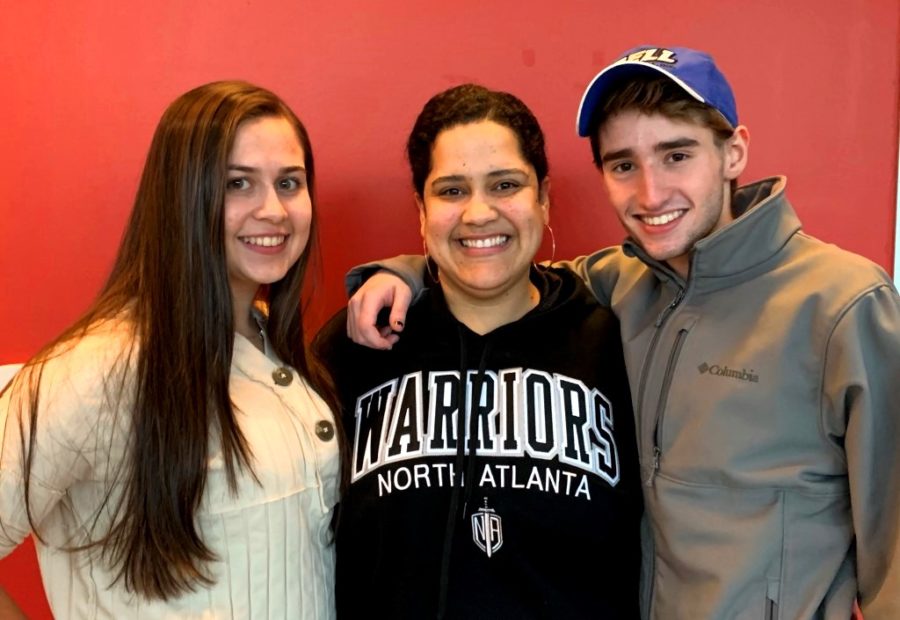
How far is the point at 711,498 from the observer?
1074 mm

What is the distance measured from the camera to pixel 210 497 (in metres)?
1.07

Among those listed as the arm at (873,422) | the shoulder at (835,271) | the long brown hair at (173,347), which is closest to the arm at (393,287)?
the long brown hair at (173,347)

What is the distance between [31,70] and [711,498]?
1619 mm

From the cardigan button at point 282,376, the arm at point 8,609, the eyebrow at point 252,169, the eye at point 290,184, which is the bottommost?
the arm at point 8,609

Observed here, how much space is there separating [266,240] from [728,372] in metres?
0.76

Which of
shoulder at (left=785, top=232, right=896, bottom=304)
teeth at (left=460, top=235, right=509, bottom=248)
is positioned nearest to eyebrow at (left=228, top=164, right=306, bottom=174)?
teeth at (left=460, top=235, right=509, bottom=248)

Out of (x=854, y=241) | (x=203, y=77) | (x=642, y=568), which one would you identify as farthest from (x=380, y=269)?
(x=854, y=241)

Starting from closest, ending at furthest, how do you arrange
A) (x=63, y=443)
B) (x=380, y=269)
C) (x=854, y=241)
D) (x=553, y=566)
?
(x=63, y=443), (x=553, y=566), (x=380, y=269), (x=854, y=241)

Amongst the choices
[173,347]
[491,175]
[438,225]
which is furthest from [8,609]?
[491,175]

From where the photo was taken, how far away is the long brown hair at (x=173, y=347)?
1.03 metres

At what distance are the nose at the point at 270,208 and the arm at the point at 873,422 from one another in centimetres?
85

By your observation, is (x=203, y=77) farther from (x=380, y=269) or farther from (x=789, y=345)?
(x=789, y=345)

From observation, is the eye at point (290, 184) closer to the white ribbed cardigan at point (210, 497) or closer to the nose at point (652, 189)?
the white ribbed cardigan at point (210, 497)

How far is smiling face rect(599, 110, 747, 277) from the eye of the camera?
1.13m
